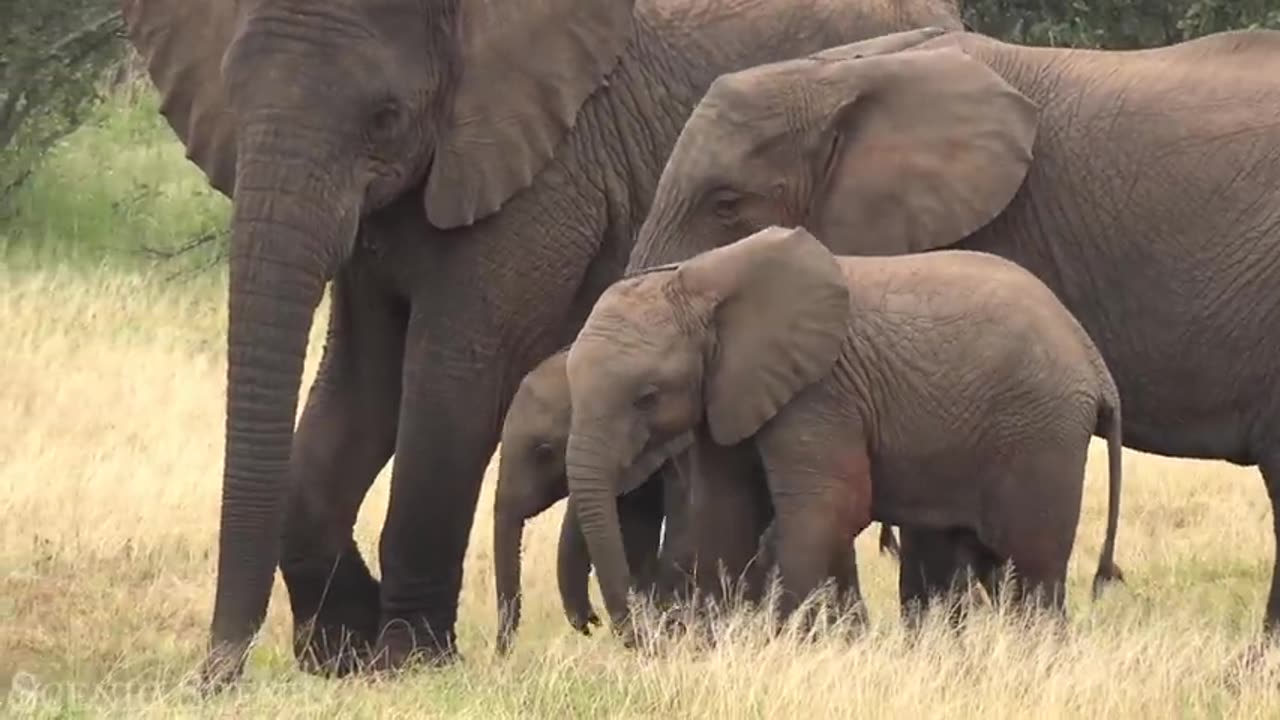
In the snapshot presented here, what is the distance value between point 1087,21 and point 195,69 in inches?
369

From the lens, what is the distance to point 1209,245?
8.78 metres

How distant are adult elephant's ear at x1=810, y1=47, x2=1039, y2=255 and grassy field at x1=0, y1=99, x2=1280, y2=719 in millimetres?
1201

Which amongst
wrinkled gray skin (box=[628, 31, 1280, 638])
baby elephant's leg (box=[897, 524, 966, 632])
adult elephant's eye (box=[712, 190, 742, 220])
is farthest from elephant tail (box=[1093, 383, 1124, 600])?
adult elephant's eye (box=[712, 190, 742, 220])

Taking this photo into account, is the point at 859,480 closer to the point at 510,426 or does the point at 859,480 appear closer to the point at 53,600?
the point at 510,426

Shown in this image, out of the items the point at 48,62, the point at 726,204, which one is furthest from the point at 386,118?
the point at 48,62

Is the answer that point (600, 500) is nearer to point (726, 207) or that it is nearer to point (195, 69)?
point (726, 207)

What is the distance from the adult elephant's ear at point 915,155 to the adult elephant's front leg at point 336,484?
4.66 ft

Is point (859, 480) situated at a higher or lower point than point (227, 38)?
lower

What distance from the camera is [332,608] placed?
30.0 ft

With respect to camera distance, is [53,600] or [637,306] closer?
[637,306]

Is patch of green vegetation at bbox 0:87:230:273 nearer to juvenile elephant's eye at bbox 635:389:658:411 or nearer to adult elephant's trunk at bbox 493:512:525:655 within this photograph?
adult elephant's trunk at bbox 493:512:525:655

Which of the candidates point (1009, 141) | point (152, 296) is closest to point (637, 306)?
point (1009, 141)

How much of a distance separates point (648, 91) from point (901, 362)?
1.30 m

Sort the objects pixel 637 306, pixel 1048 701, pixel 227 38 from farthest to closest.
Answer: pixel 227 38
pixel 637 306
pixel 1048 701
